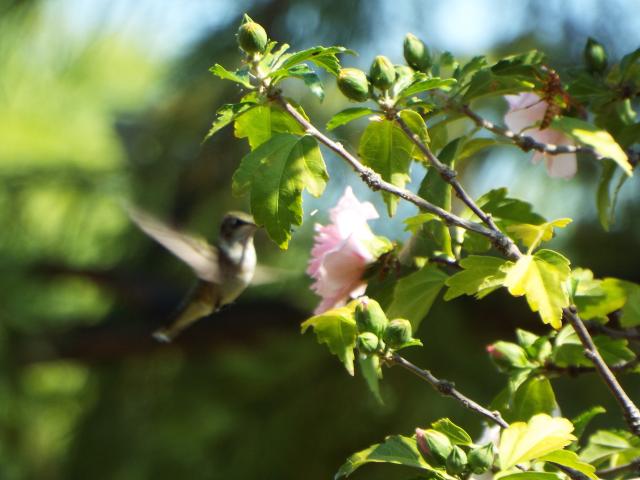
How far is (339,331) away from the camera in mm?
721

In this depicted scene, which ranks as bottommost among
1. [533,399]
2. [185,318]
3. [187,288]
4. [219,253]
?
[187,288]

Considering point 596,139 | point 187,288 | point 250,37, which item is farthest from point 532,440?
point 187,288

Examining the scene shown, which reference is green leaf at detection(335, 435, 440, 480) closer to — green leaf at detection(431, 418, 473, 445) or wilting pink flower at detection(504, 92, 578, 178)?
green leaf at detection(431, 418, 473, 445)

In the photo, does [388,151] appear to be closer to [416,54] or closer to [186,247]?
[416,54]

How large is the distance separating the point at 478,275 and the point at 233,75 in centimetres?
22

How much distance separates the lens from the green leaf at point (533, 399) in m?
0.76

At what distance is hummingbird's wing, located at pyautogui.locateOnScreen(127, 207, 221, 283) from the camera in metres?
1.16

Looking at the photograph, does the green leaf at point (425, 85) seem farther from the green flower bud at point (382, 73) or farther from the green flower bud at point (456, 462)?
the green flower bud at point (456, 462)

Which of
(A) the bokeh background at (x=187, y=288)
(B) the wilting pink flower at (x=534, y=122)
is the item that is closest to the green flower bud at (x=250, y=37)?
(B) the wilting pink flower at (x=534, y=122)

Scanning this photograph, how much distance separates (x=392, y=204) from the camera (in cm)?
74

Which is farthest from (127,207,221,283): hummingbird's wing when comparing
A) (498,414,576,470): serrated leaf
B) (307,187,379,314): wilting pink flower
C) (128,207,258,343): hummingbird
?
(498,414,576,470): serrated leaf

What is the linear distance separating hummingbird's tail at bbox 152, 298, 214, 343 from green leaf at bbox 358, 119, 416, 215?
0.56m

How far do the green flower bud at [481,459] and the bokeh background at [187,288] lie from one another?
56.6 inches

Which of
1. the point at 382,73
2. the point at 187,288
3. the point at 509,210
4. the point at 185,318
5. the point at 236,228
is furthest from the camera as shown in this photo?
the point at 187,288
